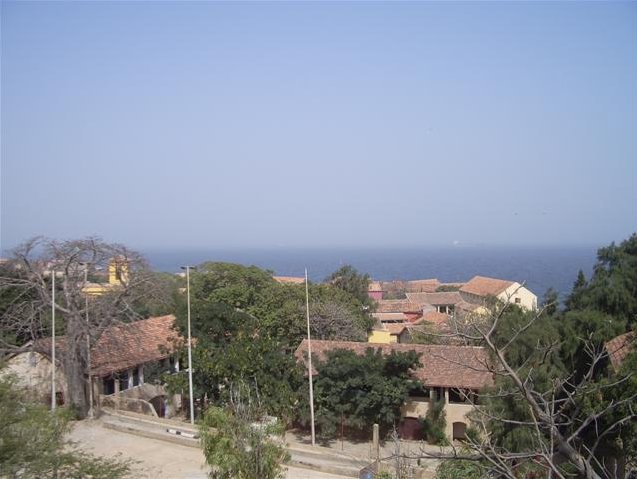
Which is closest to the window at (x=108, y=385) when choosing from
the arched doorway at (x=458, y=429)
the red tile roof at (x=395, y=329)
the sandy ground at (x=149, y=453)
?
the sandy ground at (x=149, y=453)

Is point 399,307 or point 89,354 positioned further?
point 399,307

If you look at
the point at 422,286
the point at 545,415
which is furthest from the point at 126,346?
the point at 422,286

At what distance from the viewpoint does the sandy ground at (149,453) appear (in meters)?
16.1

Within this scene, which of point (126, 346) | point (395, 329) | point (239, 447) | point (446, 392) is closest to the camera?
point (239, 447)

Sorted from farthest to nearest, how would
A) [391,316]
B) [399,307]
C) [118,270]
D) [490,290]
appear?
[490,290]
[399,307]
[391,316]
[118,270]

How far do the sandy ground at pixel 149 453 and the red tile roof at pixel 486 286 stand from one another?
45.3m

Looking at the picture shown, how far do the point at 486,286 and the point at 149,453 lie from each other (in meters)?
52.1

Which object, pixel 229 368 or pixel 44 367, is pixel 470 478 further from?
pixel 44 367

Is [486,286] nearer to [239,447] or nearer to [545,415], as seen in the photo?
[239,447]

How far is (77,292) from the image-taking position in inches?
838

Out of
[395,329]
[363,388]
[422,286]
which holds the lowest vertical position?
[422,286]

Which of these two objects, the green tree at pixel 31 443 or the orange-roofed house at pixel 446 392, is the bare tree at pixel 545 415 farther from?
the green tree at pixel 31 443

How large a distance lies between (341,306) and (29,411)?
955 inches

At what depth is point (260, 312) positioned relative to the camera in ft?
113
